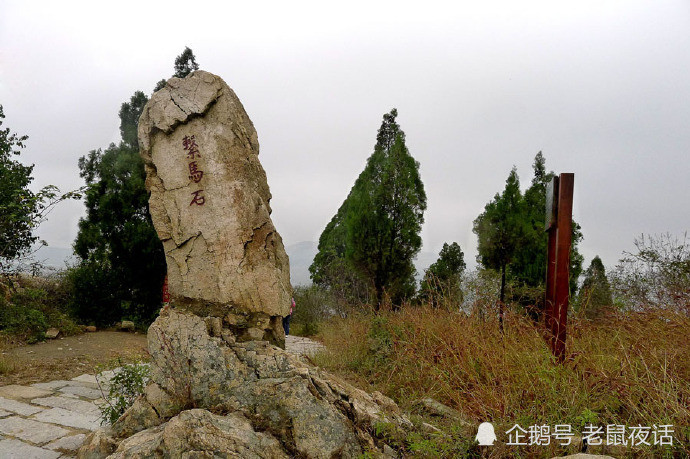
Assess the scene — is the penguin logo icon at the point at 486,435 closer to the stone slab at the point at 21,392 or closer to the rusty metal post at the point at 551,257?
the rusty metal post at the point at 551,257

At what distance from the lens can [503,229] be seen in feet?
32.2

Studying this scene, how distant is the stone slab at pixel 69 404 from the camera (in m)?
4.73

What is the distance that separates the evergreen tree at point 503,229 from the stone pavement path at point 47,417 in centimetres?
684

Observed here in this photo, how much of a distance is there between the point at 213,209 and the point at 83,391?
3456 mm

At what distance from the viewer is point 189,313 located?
11.1 ft

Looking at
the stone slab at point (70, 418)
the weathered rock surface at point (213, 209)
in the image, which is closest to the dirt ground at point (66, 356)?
the stone slab at point (70, 418)

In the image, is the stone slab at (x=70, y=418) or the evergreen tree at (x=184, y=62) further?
the evergreen tree at (x=184, y=62)

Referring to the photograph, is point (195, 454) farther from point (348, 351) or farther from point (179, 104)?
point (348, 351)

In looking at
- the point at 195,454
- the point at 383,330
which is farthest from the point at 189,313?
the point at 383,330

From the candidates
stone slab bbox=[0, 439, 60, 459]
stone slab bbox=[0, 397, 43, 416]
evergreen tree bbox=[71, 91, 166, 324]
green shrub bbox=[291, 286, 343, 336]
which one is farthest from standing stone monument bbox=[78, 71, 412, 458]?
green shrub bbox=[291, 286, 343, 336]

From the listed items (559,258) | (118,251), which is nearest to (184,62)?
(118,251)

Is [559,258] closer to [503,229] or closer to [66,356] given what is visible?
[503,229]

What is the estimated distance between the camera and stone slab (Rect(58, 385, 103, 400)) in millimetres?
5270

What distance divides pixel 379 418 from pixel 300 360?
2.31ft
